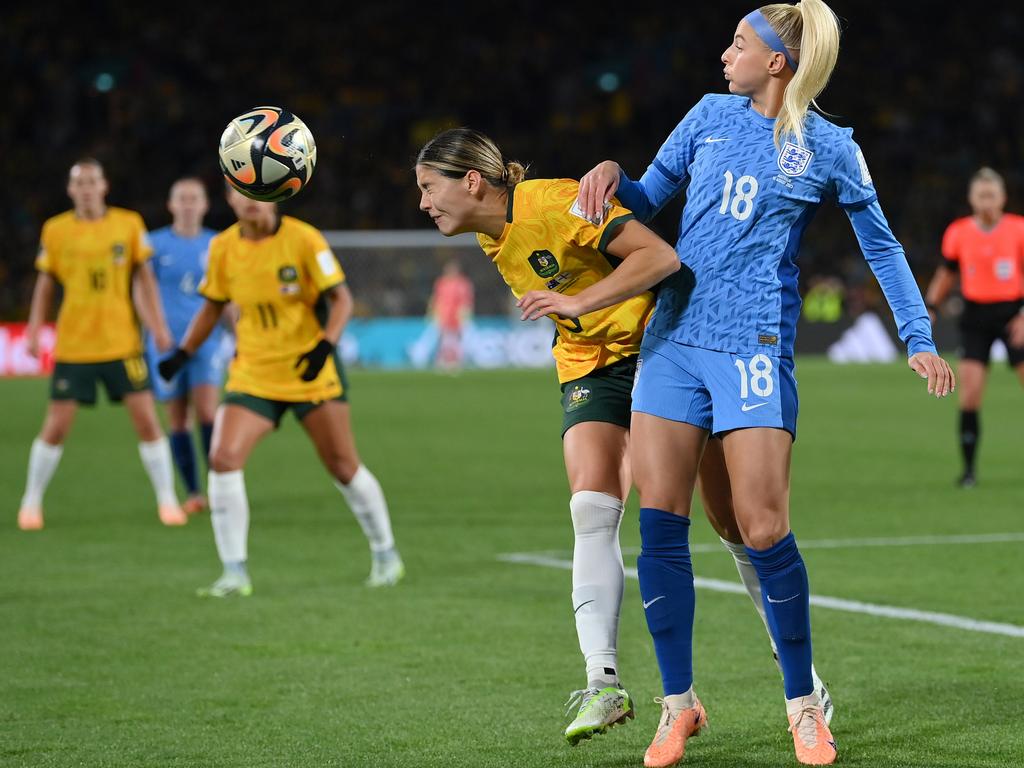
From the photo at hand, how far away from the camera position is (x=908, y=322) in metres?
4.43

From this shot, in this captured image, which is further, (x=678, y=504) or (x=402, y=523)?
(x=402, y=523)

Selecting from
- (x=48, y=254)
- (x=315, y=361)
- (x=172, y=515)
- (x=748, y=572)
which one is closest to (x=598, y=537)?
(x=748, y=572)

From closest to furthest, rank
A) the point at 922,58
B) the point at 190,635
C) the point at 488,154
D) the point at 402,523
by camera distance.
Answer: the point at 488,154
the point at 190,635
the point at 402,523
the point at 922,58

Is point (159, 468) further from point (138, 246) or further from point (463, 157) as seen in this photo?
point (463, 157)

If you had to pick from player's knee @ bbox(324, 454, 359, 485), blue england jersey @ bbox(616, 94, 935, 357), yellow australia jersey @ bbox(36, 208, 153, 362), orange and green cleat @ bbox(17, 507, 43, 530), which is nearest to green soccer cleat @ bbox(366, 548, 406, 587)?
player's knee @ bbox(324, 454, 359, 485)

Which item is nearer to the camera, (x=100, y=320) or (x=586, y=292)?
(x=586, y=292)

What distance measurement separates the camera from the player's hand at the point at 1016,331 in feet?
39.2

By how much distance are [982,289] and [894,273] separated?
825 cm

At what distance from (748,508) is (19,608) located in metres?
4.09

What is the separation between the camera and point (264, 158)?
5.55 metres

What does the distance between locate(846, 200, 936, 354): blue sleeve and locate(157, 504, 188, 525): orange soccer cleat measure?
679 cm

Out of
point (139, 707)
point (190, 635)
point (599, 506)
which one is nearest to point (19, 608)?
point (190, 635)

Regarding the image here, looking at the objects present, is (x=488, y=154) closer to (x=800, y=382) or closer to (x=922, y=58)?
(x=800, y=382)

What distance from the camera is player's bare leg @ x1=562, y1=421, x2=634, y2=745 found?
4598mm
